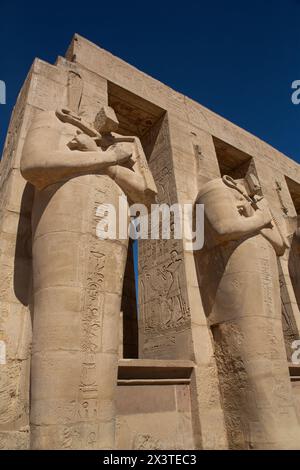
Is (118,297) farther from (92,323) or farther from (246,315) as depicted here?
(246,315)

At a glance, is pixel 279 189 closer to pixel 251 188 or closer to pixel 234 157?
pixel 234 157

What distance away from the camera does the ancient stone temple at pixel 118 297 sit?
2654 mm

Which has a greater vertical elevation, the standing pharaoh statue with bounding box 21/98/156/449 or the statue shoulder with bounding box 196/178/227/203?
the statue shoulder with bounding box 196/178/227/203

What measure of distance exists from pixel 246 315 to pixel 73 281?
2.12 meters

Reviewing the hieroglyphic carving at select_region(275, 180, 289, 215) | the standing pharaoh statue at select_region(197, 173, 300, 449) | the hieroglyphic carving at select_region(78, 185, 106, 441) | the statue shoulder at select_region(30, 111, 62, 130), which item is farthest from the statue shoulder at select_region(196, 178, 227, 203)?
the hieroglyphic carving at select_region(275, 180, 289, 215)

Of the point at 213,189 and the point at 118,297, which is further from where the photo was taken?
the point at 213,189

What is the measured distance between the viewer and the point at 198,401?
392 centimetres

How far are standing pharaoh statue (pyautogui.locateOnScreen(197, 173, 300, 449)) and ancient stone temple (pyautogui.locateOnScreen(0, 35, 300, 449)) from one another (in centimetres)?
2

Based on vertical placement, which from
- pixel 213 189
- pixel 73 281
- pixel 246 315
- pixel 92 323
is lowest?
pixel 92 323

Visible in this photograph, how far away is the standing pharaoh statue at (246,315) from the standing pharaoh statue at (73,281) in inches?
54.2

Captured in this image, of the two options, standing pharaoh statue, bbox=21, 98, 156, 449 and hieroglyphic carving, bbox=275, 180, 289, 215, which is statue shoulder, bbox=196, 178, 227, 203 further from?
hieroglyphic carving, bbox=275, 180, 289, 215

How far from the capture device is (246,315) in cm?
404

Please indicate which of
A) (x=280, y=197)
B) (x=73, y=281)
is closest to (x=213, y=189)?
(x=73, y=281)

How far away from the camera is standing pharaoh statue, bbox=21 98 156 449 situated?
248 centimetres
